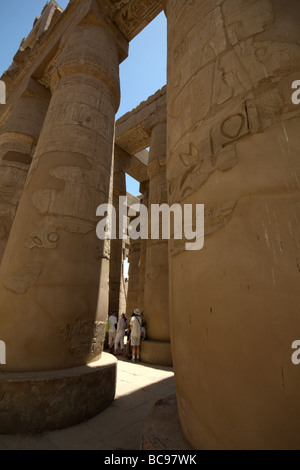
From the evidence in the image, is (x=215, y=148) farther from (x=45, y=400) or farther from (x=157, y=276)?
(x=157, y=276)

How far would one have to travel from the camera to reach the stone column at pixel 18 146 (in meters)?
4.78

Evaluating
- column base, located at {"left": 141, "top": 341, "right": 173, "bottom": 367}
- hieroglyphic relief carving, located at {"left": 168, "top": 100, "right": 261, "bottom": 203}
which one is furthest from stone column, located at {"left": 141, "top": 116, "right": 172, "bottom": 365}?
hieroglyphic relief carving, located at {"left": 168, "top": 100, "right": 261, "bottom": 203}

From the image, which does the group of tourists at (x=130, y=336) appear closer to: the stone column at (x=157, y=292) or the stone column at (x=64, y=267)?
the stone column at (x=157, y=292)

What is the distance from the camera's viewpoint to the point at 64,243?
2.64 m

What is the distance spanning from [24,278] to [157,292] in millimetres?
3746

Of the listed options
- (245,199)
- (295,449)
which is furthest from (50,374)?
(245,199)

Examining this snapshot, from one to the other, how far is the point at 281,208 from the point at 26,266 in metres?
2.47

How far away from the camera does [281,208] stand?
0.96 m

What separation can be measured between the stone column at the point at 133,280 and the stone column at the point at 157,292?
5.27 metres

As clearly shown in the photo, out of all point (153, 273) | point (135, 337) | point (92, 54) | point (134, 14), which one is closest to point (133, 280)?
point (153, 273)

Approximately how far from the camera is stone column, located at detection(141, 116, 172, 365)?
5.11 m

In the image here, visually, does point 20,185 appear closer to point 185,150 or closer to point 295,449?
point 185,150
